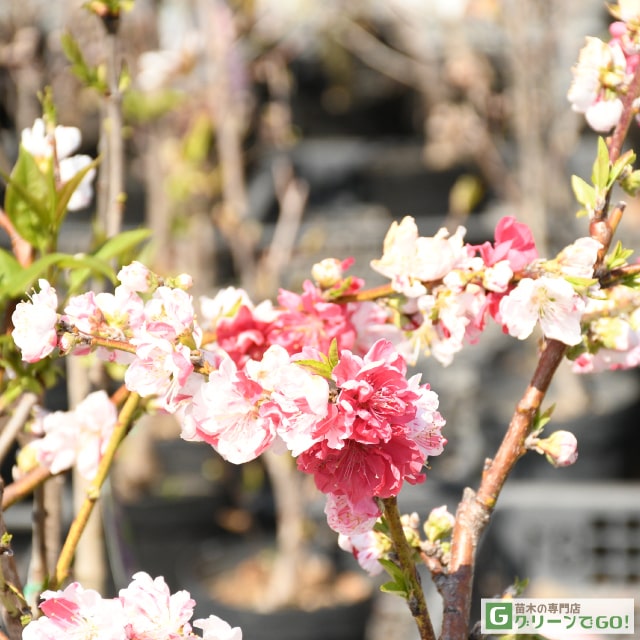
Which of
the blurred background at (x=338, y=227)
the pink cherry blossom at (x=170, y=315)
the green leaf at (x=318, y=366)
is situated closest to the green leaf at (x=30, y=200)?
the pink cherry blossom at (x=170, y=315)

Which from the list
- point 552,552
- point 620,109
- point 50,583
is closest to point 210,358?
point 50,583

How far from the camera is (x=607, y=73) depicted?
70 centimetres

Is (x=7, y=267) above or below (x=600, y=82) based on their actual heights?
below

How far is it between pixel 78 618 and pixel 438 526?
243 millimetres

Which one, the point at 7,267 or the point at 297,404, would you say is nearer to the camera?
the point at 297,404

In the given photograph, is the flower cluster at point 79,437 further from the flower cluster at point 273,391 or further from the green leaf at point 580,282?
the green leaf at point 580,282

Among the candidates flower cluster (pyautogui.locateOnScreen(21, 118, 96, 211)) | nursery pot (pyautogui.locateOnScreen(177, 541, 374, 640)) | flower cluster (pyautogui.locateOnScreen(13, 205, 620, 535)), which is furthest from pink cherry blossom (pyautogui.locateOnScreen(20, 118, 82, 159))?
nursery pot (pyautogui.locateOnScreen(177, 541, 374, 640))

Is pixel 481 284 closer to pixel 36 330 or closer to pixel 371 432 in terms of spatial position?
pixel 371 432

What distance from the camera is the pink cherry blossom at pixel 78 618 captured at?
0.52 metres

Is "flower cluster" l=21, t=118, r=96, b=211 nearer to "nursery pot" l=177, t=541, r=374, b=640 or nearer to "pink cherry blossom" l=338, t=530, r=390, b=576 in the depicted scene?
"pink cherry blossom" l=338, t=530, r=390, b=576

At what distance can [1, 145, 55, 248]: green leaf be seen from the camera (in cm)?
77

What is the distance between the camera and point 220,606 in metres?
1.99

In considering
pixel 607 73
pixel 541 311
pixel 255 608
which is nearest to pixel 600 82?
pixel 607 73

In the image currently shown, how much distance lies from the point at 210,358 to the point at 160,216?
2.08 meters
